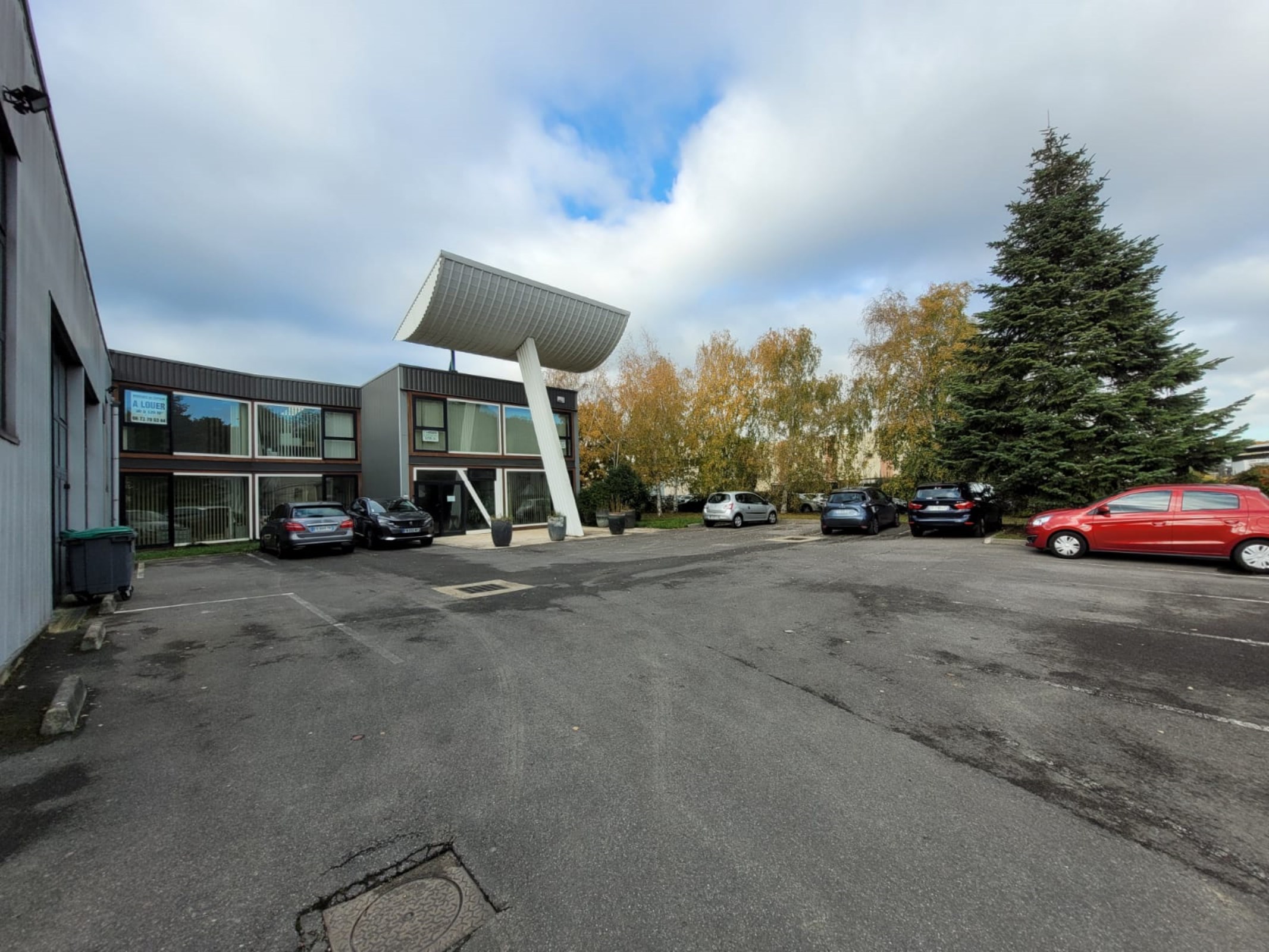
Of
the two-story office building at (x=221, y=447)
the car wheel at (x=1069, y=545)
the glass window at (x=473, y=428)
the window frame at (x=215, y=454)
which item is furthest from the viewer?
the glass window at (x=473, y=428)

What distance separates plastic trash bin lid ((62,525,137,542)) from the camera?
23.7ft

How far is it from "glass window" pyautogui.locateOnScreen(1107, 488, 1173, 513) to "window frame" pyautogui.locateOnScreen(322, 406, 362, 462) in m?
24.5

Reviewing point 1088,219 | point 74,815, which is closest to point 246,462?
point 74,815

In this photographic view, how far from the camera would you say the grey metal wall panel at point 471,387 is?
20.3 meters

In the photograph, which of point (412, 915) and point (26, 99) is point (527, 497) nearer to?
point (26, 99)

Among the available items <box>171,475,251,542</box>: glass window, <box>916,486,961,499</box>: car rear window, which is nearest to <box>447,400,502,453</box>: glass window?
<box>171,475,251,542</box>: glass window

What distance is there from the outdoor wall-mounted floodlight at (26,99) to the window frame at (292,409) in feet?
53.7

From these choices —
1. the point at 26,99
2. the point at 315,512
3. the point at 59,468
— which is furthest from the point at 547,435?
the point at 26,99

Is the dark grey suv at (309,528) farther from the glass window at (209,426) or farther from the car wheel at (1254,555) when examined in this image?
the car wheel at (1254,555)

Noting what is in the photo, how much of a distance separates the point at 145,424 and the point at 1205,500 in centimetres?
2807

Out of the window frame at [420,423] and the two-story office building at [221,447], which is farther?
the window frame at [420,423]

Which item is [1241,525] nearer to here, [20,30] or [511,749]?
[511,749]

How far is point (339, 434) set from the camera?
2189 cm

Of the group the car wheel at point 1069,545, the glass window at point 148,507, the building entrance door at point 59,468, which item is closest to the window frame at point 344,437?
the glass window at point 148,507
